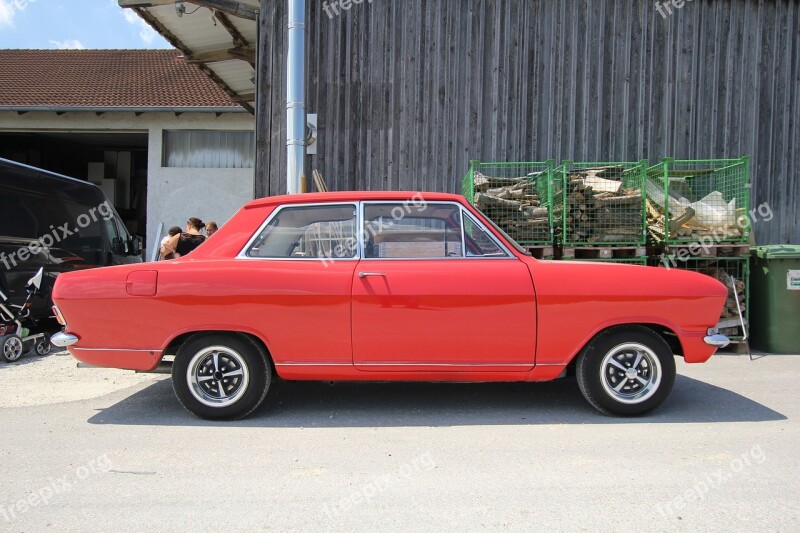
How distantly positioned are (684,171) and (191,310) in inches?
277

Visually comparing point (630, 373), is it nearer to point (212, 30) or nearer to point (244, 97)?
point (212, 30)

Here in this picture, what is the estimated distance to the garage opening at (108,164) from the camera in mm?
20484

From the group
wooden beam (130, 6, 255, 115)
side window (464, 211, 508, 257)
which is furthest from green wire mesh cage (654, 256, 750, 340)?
wooden beam (130, 6, 255, 115)

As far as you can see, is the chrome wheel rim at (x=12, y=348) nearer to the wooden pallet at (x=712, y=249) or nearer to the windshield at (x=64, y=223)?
the windshield at (x=64, y=223)

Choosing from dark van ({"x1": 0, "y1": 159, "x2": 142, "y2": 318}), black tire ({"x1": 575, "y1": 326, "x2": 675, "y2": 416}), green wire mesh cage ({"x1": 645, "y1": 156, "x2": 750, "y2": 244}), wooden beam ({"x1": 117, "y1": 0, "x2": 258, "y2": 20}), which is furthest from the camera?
wooden beam ({"x1": 117, "y1": 0, "x2": 258, "y2": 20})

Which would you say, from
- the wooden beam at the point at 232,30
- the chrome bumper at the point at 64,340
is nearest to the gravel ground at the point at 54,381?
the chrome bumper at the point at 64,340

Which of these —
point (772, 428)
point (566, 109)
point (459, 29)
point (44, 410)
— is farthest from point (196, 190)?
point (772, 428)

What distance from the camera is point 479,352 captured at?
4.22 m

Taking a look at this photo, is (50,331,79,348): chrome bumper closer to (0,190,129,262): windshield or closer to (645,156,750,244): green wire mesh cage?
(0,190,129,262): windshield

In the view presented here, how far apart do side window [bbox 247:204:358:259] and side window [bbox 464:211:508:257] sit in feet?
2.81

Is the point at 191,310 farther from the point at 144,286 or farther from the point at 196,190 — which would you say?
the point at 196,190

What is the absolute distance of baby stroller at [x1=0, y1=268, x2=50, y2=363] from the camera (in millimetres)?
6680

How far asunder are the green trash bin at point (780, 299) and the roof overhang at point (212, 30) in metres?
7.79

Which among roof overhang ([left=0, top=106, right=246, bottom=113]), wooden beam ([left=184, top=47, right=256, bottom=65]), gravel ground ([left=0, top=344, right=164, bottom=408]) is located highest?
wooden beam ([left=184, top=47, right=256, bottom=65])
